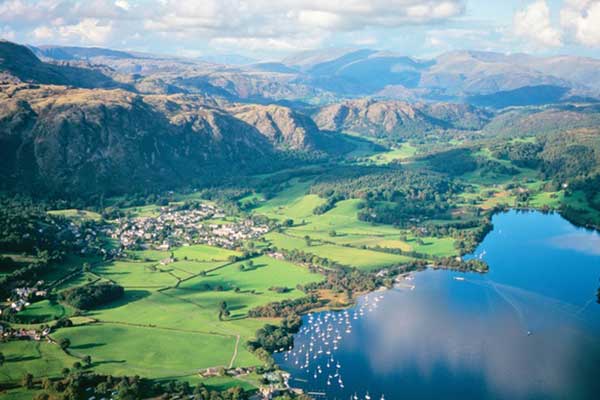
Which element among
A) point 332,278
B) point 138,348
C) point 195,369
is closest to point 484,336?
point 332,278

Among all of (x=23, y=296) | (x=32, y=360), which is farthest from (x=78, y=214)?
(x=32, y=360)

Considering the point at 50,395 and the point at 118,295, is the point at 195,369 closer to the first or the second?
the point at 50,395

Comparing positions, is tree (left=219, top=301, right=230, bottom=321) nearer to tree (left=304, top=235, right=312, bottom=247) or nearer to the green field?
the green field

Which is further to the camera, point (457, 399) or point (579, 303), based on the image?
point (579, 303)

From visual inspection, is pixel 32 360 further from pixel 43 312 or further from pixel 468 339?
pixel 468 339

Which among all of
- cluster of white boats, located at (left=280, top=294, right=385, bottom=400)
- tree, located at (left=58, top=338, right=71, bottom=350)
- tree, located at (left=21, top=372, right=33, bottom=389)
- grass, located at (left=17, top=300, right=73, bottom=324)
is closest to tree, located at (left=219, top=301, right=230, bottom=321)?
cluster of white boats, located at (left=280, top=294, right=385, bottom=400)

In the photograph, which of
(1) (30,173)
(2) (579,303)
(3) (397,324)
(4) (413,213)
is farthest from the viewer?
(1) (30,173)

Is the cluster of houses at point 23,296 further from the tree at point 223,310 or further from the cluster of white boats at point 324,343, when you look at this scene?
the cluster of white boats at point 324,343
